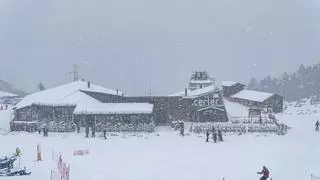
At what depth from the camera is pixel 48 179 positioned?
73.5ft

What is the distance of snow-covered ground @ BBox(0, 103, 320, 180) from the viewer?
23531 mm

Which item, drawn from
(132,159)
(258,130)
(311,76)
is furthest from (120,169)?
(311,76)

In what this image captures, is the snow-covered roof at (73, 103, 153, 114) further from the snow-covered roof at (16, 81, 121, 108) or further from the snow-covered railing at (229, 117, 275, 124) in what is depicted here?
the snow-covered railing at (229, 117, 275, 124)

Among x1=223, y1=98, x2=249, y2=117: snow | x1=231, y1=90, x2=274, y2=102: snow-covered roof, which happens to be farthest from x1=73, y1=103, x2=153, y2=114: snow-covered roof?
x1=231, y1=90, x2=274, y2=102: snow-covered roof

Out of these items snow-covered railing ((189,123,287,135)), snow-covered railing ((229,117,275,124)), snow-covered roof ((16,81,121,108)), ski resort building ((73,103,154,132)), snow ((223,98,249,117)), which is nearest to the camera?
snow-covered railing ((189,123,287,135))

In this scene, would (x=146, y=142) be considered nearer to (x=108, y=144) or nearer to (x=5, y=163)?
(x=108, y=144)

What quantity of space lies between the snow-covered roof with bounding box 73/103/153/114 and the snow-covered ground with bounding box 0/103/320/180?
4.39 metres

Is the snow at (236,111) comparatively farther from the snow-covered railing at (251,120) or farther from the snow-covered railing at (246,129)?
the snow-covered railing at (246,129)

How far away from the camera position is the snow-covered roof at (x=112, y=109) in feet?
143

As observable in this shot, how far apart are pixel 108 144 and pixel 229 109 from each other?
25615 millimetres

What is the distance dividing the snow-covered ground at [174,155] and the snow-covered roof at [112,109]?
4390mm

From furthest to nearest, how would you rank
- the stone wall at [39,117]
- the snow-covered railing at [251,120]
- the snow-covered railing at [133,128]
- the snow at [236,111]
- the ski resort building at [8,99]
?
the ski resort building at [8,99], the snow at [236,111], the stone wall at [39,117], the snow-covered railing at [251,120], the snow-covered railing at [133,128]

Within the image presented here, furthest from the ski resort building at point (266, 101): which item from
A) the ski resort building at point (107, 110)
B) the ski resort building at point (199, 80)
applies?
the ski resort building at point (199, 80)

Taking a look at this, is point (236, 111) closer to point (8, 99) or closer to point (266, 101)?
point (266, 101)
